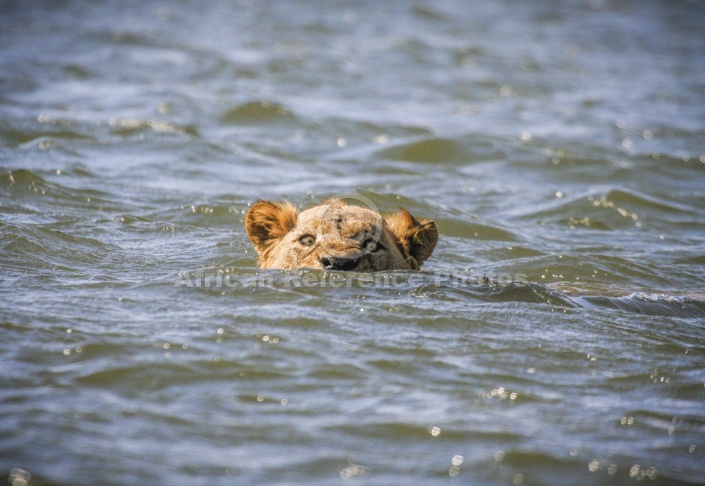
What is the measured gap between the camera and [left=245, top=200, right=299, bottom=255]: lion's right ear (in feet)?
23.2

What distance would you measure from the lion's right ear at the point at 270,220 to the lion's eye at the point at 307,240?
39 centimetres

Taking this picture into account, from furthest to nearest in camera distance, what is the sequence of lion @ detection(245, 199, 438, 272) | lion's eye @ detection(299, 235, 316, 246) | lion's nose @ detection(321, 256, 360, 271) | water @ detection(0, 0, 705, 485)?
lion's eye @ detection(299, 235, 316, 246), lion @ detection(245, 199, 438, 272), lion's nose @ detection(321, 256, 360, 271), water @ detection(0, 0, 705, 485)

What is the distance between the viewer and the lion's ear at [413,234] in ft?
23.4

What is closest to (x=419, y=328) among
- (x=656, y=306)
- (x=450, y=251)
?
(x=656, y=306)

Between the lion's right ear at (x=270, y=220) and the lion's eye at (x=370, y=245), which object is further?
the lion's right ear at (x=270, y=220)

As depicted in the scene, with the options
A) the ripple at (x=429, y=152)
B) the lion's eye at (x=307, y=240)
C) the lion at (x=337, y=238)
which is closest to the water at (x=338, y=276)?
the ripple at (x=429, y=152)

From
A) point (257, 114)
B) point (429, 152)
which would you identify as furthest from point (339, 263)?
point (257, 114)

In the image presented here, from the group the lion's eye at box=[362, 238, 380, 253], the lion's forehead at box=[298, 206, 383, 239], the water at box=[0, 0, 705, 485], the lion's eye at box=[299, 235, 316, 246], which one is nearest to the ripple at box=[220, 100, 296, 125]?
the water at box=[0, 0, 705, 485]

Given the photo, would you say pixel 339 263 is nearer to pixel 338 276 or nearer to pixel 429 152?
pixel 338 276

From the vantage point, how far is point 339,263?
6.39 m

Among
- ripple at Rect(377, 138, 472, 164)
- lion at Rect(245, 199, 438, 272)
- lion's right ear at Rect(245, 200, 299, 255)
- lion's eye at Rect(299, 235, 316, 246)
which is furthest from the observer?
ripple at Rect(377, 138, 472, 164)

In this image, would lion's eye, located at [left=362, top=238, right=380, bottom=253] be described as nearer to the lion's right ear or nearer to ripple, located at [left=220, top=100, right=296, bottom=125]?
the lion's right ear

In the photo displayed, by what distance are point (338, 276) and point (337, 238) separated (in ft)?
0.95

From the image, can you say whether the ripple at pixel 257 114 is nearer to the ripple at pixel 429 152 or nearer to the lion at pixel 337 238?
the ripple at pixel 429 152
